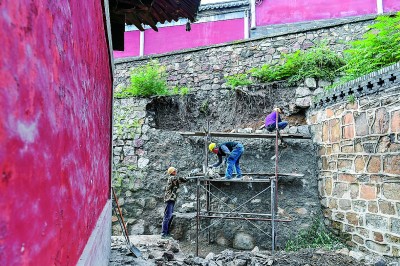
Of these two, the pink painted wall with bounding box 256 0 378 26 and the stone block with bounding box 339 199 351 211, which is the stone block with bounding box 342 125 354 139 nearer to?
the stone block with bounding box 339 199 351 211

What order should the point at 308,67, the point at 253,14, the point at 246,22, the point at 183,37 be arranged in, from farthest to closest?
1. the point at 183,37
2. the point at 246,22
3. the point at 253,14
4. the point at 308,67

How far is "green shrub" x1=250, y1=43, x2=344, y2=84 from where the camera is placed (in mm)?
7602

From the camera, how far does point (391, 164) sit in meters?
4.91

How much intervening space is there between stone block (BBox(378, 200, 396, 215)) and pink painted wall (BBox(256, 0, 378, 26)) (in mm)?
7881

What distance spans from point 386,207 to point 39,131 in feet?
17.8

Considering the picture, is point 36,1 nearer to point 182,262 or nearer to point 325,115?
point 182,262

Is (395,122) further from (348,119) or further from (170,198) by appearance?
(170,198)

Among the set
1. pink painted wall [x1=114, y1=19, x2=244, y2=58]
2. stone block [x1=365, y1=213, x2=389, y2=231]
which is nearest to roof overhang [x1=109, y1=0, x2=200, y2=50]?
stone block [x1=365, y1=213, x2=389, y2=231]

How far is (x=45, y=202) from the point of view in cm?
97

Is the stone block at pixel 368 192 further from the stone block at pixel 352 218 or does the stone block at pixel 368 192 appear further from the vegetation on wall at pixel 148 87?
the vegetation on wall at pixel 148 87

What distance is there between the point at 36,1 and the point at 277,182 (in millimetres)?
6528

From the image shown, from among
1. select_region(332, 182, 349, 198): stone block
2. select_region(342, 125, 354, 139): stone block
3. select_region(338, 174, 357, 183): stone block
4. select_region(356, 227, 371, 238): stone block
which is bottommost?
select_region(356, 227, 371, 238): stone block

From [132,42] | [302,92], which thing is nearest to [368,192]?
[302,92]

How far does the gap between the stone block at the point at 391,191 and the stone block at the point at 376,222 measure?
38 centimetres
